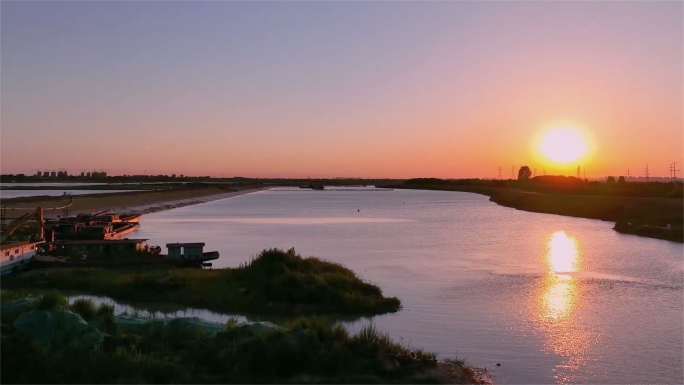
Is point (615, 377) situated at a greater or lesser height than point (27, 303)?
lesser

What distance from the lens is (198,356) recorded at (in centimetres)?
1377

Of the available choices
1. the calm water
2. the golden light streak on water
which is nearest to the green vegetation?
the calm water

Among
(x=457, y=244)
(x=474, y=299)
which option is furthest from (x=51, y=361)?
(x=457, y=244)

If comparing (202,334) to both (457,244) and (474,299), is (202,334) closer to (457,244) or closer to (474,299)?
(474,299)

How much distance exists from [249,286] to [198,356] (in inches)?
402

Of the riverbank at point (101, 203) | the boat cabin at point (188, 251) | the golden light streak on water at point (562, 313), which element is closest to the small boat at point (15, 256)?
the boat cabin at point (188, 251)

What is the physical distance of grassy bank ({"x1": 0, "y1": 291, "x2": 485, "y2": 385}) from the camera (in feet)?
41.7

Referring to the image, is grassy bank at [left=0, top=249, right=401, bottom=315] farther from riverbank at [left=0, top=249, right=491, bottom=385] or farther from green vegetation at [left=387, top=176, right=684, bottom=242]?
green vegetation at [left=387, top=176, right=684, bottom=242]

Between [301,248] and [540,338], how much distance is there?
2565 cm

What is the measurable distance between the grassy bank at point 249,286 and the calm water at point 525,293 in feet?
6.30

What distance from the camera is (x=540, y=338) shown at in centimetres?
1898

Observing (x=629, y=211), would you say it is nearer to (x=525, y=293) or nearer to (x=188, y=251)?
(x=525, y=293)

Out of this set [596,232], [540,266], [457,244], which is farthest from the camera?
[596,232]

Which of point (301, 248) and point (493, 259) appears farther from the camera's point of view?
point (301, 248)
